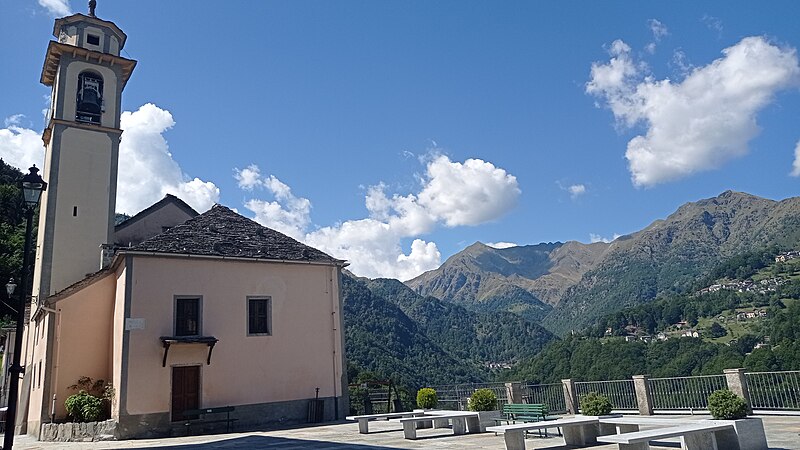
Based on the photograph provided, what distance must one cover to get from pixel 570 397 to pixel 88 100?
22822 mm

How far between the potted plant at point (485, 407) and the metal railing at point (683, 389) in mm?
4781

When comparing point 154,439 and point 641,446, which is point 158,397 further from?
point 641,446

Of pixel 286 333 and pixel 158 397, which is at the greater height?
pixel 286 333

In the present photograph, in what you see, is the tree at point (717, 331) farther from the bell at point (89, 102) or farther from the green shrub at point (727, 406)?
the bell at point (89, 102)

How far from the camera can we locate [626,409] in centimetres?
1781

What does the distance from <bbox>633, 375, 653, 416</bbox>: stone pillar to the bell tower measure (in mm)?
20774

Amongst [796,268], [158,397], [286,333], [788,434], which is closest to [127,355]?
[158,397]

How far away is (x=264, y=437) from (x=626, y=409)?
11.0 m

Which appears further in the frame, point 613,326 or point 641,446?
point 613,326

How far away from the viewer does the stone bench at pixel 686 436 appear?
7.79 metres

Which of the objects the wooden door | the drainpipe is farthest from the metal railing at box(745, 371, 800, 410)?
the wooden door

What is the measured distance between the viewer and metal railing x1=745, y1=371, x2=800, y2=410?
45.9 feet

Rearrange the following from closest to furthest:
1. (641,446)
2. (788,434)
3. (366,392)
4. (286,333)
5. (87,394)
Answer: (641,446) < (788,434) < (87,394) < (286,333) < (366,392)

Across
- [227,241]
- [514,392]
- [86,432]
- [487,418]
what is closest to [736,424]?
[487,418]
